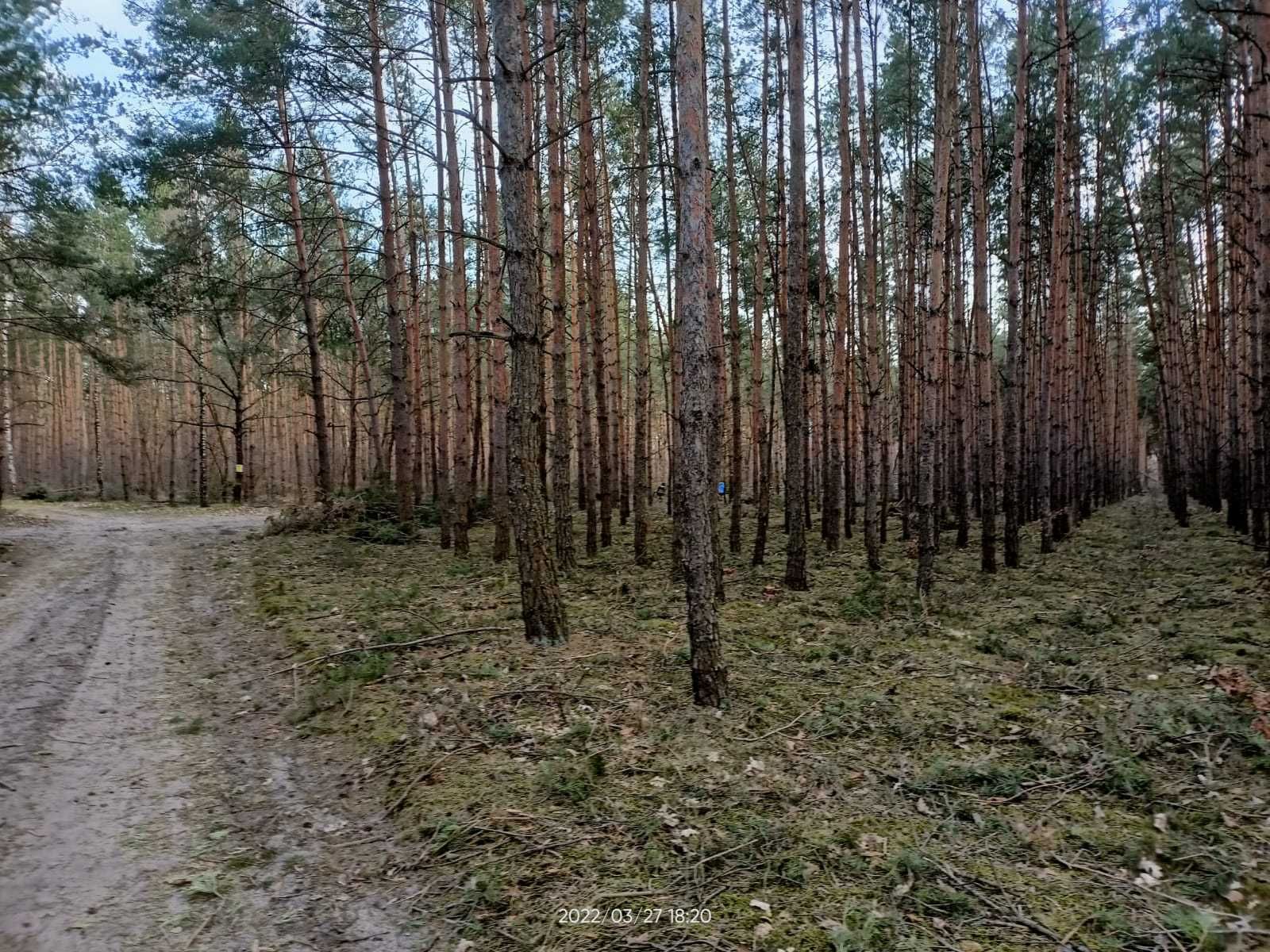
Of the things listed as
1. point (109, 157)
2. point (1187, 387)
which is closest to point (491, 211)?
point (109, 157)

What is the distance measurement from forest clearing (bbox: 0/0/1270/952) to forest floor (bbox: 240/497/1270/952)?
0.03 meters

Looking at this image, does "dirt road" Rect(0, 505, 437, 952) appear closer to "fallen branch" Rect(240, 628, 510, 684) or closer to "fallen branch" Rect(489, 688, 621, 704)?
"fallen branch" Rect(240, 628, 510, 684)

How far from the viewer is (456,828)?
3.87 metres

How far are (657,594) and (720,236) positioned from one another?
10.8 meters

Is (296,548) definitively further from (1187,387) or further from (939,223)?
(1187,387)

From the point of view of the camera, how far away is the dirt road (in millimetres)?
3270

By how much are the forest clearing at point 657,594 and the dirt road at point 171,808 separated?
3 cm

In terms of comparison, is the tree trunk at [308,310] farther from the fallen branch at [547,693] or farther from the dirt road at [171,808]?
the fallen branch at [547,693]

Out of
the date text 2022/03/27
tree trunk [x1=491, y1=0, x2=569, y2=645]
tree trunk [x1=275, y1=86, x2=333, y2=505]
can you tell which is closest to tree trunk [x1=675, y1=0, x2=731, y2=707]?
tree trunk [x1=491, y1=0, x2=569, y2=645]

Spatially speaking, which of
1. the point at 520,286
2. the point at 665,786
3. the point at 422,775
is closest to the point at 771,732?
the point at 665,786

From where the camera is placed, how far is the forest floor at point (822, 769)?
10.4 ft

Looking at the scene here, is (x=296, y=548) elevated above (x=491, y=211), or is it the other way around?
(x=491, y=211)

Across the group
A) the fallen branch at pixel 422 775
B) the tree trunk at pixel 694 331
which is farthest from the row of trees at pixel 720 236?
the fallen branch at pixel 422 775

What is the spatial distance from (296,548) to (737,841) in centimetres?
1194
